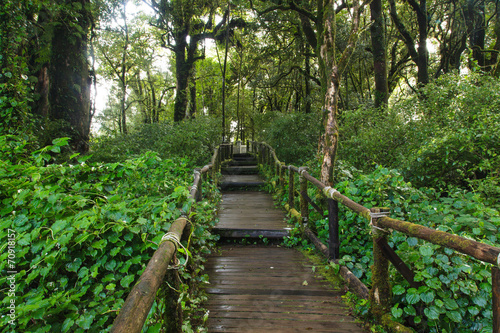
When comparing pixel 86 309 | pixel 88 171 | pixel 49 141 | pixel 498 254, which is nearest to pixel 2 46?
pixel 49 141

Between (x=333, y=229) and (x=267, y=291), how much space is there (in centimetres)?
119

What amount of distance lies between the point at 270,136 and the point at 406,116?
19.0ft

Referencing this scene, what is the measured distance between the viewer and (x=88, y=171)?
3.38 metres

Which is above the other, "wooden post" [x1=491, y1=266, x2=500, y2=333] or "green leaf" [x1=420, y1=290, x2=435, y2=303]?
"wooden post" [x1=491, y1=266, x2=500, y2=333]

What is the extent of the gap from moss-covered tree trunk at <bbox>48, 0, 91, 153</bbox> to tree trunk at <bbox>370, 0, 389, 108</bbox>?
28.7ft

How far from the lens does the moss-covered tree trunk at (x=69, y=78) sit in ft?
24.3

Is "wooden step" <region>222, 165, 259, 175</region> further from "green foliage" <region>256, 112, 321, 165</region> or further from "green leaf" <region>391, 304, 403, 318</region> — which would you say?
"green leaf" <region>391, 304, 403, 318</region>

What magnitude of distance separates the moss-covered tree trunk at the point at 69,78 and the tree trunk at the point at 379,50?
8759mm

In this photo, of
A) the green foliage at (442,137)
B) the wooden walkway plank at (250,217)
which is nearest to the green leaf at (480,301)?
the green foliage at (442,137)

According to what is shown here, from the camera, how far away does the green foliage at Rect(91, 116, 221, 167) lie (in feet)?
26.0

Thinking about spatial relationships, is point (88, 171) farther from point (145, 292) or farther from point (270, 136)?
point (270, 136)

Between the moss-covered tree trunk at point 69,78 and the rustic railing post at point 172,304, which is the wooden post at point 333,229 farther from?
the moss-covered tree trunk at point 69,78

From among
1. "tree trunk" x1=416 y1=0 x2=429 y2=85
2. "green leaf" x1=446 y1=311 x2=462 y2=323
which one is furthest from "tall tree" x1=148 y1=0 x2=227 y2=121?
"green leaf" x1=446 y1=311 x2=462 y2=323

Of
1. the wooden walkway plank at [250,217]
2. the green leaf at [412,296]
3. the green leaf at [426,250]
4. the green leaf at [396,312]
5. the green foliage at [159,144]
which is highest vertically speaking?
the green foliage at [159,144]
